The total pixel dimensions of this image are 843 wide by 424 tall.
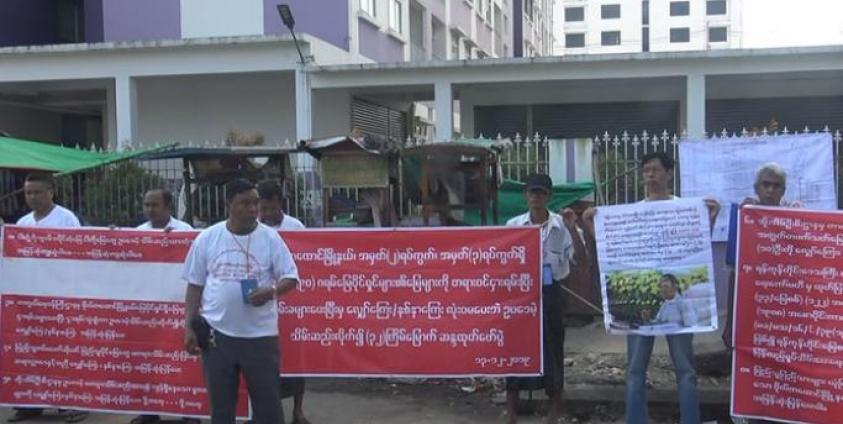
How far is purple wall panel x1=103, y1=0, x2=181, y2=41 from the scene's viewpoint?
17.9m

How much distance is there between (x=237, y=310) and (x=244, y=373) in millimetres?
368

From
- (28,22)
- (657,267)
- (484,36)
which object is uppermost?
(484,36)

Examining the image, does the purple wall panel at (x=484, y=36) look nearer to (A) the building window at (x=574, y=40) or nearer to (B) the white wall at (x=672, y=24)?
(B) the white wall at (x=672, y=24)

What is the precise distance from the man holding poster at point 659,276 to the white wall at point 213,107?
13207mm

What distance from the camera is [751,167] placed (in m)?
7.47

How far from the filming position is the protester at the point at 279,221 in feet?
19.4

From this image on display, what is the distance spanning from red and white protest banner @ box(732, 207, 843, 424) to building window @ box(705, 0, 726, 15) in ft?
269

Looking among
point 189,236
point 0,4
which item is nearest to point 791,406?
point 189,236

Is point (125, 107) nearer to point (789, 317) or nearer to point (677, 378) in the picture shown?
point (677, 378)

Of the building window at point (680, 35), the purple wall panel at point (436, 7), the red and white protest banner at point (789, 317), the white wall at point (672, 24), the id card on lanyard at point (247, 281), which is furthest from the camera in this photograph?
the building window at point (680, 35)

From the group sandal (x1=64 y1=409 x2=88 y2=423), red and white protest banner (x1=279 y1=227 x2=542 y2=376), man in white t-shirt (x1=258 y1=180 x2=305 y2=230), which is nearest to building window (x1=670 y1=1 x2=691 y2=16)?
red and white protest banner (x1=279 y1=227 x2=542 y2=376)

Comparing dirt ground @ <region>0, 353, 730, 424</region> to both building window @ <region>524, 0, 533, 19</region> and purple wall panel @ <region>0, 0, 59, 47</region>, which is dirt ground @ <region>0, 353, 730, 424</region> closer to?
purple wall panel @ <region>0, 0, 59, 47</region>

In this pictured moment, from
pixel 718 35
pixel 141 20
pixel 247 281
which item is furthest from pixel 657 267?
pixel 718 35

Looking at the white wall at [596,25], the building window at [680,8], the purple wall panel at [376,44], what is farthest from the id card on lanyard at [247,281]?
the building window at [680,8]
